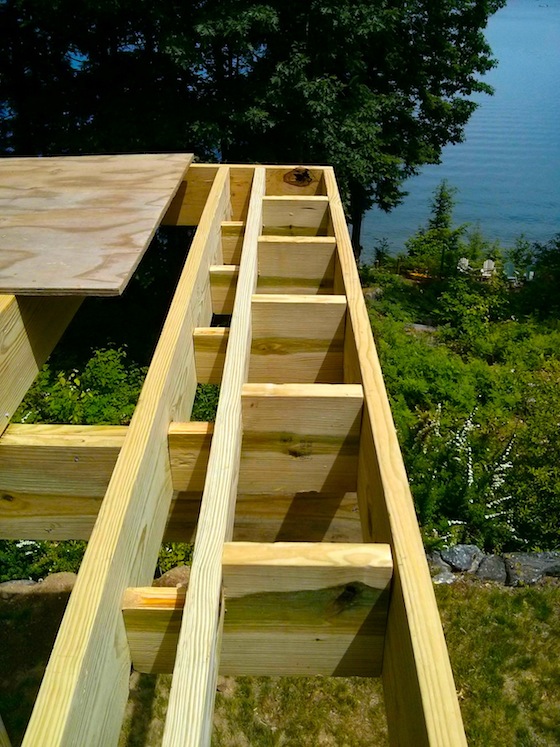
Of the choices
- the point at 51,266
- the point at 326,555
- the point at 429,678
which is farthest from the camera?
the point at 51,266

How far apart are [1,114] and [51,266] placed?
1041cm

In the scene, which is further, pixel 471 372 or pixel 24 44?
pixel 24 44

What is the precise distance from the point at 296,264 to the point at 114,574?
6.99 feet

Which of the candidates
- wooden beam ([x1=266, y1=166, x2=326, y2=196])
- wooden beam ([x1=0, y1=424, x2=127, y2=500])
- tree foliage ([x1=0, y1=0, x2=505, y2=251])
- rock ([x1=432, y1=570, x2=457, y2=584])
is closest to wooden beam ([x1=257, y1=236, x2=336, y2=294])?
wooden beam ([x1=266, y1=166, x2=326, y2=196])

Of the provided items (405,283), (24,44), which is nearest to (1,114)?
(24,44)

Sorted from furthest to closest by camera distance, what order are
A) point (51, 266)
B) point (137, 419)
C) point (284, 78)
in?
point (284, 78) < point (51, 266) < point (137, 419)

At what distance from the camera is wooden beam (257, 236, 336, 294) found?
9.71 ft

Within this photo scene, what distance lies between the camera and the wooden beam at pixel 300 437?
5.90 ft

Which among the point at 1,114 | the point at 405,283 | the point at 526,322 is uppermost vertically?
the point at 1,114

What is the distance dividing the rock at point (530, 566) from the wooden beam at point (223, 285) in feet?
12.0

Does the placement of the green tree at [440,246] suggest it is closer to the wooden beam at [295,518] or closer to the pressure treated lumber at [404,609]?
the wooden beam at [295,518]

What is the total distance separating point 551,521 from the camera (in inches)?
211

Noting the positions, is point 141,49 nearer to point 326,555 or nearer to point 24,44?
point 24,44

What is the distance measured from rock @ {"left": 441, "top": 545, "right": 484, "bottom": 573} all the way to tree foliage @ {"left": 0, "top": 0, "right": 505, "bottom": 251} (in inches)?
275
